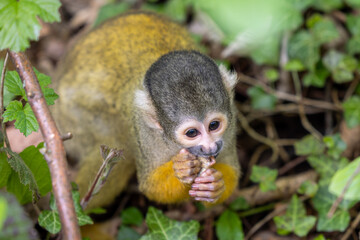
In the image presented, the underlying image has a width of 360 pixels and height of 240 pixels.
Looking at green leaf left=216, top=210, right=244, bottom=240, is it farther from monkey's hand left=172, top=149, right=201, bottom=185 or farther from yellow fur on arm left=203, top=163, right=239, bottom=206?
monkey's hand left=172, top=149, right=201, bottom=185

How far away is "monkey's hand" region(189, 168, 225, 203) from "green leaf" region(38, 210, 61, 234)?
966 millimetres

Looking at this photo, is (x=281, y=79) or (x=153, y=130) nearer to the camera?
(x=153, y=130)

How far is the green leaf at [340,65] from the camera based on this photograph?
4.18 meters

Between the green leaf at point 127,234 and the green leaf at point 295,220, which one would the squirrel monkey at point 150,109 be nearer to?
the green leaf at point 127,234

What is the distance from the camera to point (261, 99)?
179 inches

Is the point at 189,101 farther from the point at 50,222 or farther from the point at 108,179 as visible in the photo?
the point at 108,179

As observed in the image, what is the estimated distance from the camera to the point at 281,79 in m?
4.73

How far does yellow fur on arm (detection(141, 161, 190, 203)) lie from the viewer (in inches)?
126

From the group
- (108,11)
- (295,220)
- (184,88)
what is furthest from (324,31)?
(108,11)

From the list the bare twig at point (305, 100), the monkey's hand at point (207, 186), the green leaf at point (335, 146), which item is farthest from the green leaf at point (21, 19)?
the bare twig at point (305, 100)

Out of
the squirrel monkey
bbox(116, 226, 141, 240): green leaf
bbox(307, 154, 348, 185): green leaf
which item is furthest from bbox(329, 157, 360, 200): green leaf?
bbox(116, 226, 141, 240): green leaf

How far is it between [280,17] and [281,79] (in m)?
0.79

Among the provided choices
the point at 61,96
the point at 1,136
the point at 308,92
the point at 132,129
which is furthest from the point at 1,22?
the point at 308,92

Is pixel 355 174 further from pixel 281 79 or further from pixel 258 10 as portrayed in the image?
pixel 281 79
